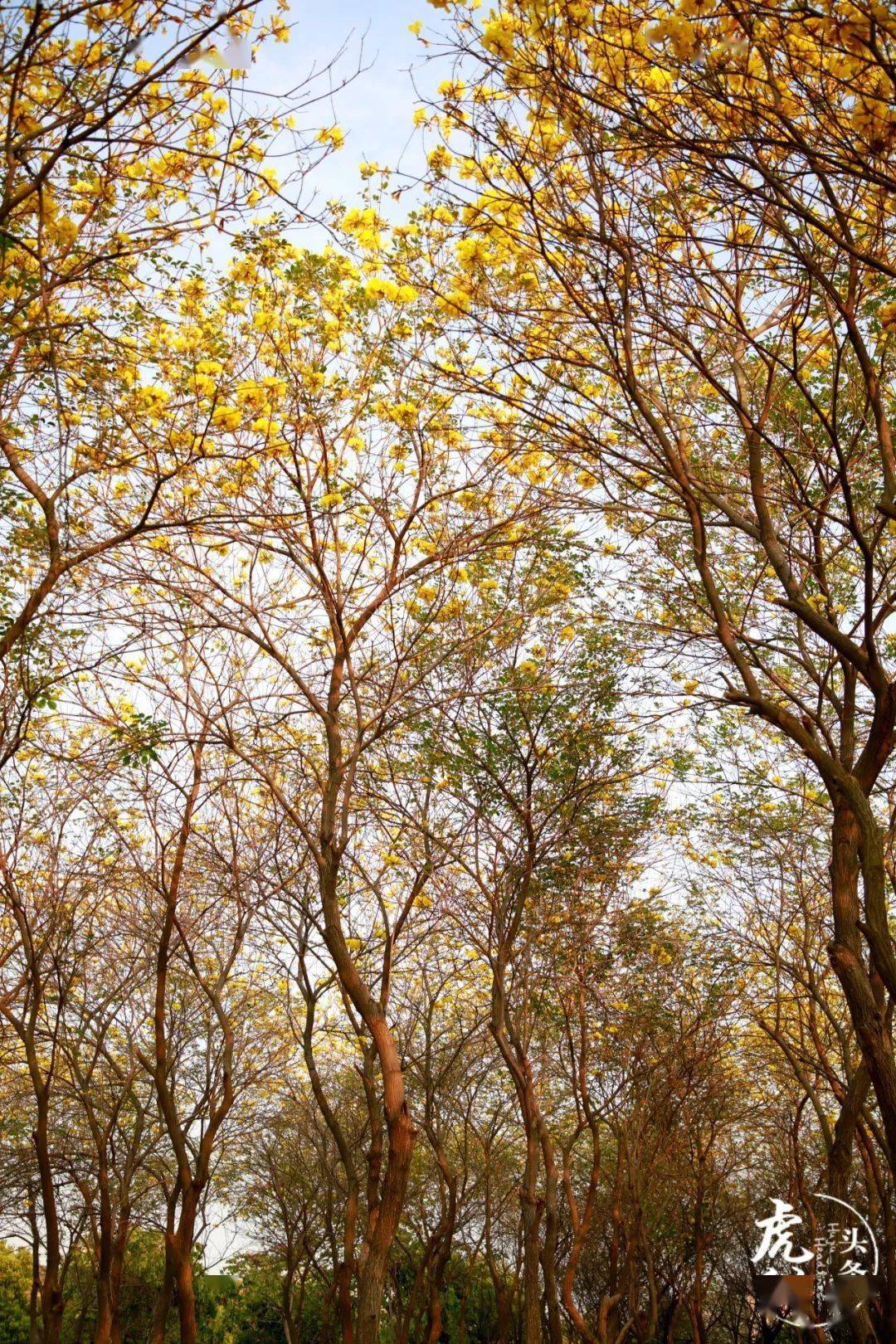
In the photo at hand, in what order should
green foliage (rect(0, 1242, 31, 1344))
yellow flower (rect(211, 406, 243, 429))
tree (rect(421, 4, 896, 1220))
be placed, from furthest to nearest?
1. green foliage (rect(0, 1242, 31, 1344))
2. yellow flower (rect(211, 406, 243, 429))
3. tree (rect(421, 4, 896, 1220))

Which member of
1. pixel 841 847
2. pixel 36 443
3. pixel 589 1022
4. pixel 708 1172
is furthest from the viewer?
pixel 708 1172

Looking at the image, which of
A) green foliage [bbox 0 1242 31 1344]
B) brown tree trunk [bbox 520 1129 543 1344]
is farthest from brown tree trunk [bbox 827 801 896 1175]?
green foliage [bbox 0 1242 31 1344]

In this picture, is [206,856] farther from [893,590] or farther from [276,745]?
[893,590]

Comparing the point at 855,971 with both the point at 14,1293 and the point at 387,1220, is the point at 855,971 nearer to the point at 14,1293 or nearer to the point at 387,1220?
the point at 387,1220

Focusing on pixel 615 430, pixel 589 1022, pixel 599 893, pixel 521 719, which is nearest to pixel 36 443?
pixel 615 430

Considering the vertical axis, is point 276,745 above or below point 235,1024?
above

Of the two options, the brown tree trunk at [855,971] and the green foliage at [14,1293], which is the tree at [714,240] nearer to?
the brown tree trunk at [855,971]

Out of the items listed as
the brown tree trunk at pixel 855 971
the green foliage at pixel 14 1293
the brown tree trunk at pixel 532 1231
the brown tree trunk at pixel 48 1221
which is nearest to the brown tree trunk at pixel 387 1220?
the brown tree trunk at pixel 855 971

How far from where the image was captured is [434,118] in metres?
4.14

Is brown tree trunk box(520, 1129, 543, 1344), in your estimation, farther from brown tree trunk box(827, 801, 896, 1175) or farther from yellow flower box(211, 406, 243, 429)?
yellow flower box(211, 406, 243, 429)

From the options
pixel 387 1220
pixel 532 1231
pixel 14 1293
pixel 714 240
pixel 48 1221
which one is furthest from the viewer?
pixel 14 1293

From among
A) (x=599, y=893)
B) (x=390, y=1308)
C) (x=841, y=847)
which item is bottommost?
(x=390, y=1308)

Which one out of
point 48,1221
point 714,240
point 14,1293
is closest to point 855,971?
point 714,240

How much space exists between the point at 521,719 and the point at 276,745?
84.1 inches
